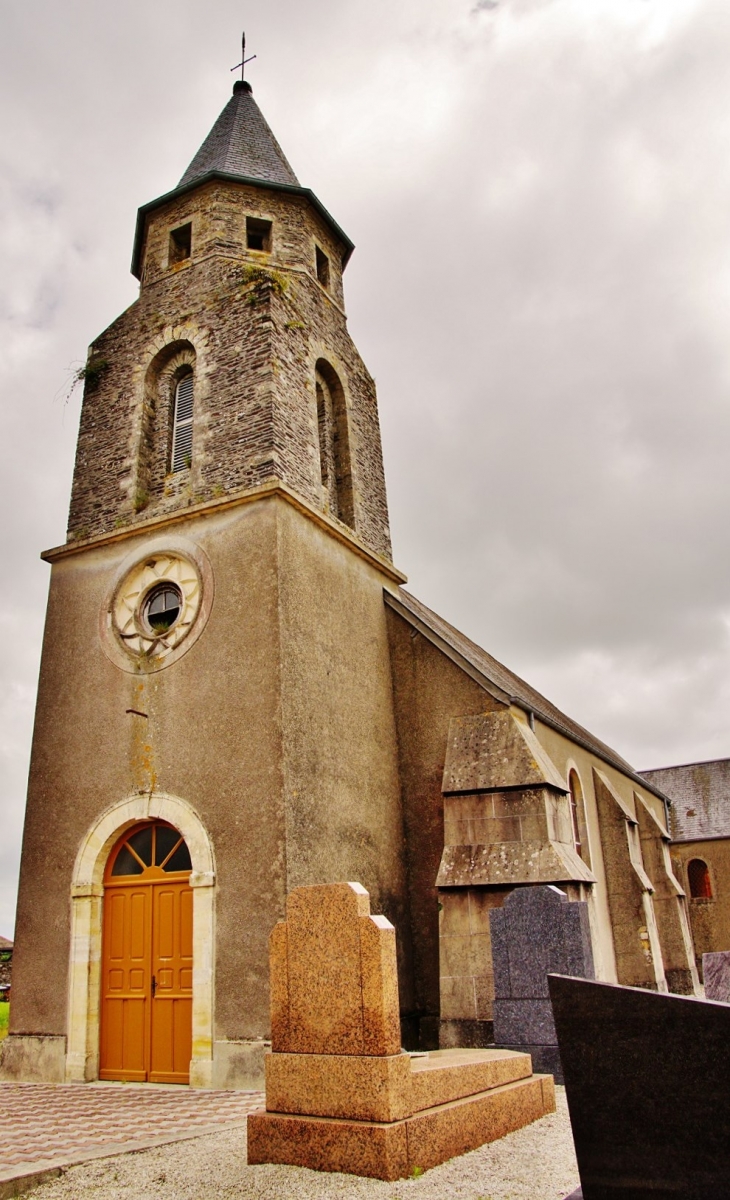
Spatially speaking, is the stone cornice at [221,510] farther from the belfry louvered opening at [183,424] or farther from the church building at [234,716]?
the belfry louvered opening at [183,424]

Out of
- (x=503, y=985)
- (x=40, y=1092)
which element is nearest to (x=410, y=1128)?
(x=503, y=985)

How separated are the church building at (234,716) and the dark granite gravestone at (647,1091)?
652 centimetres

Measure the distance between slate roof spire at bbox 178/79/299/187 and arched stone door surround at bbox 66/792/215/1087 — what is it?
11.8 meters

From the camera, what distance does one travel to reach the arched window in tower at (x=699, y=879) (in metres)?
30.0

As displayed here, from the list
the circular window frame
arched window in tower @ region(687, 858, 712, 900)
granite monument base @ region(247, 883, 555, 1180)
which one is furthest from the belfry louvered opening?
arched window in tower @ region(687, 858, 712, 900)

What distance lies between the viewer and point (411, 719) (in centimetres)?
1377

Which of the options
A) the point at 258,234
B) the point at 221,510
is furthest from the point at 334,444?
the point at 258,234

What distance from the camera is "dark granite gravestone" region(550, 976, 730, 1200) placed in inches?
134

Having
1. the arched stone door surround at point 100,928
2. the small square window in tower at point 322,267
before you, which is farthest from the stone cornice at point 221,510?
the small square window in tower at point 322,267

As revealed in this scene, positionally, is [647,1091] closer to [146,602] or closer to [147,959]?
[147,959]

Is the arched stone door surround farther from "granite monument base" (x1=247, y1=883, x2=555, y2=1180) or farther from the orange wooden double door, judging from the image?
"granite monument base" (x1=247, y1=883, x2=555, y2=1180)

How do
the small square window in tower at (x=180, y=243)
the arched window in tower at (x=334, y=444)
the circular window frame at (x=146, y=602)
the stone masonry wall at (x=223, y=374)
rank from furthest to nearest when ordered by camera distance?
the small square window in tower at (x=180, y=243) → the arched window in tower at (x=334, y=444) → the stone masonry wall at (x=223, y=374) → the circular window frame at (x=146, y=602)

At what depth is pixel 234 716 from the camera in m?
10.9

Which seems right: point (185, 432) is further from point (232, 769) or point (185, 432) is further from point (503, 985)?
point (503, 985)
